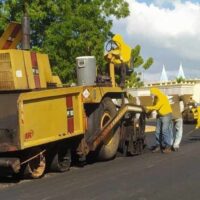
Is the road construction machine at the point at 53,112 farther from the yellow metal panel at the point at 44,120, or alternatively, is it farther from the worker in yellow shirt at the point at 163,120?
the worker in yellow shirt at the point at 163,120

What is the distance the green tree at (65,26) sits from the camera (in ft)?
66.0

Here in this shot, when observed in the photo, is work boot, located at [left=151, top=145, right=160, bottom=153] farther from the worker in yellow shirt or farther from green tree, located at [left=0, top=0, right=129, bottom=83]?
green tree, located at [left=0, top=0, right=129, bottom=83]

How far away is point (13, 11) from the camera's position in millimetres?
21141

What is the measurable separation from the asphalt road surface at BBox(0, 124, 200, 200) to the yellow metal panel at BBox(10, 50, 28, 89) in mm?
1657

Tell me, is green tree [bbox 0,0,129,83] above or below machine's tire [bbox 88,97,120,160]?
above

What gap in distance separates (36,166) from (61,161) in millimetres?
860

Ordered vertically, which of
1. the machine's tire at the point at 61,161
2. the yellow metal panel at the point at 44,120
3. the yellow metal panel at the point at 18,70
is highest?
the yellow metal panel at the point at 18,70

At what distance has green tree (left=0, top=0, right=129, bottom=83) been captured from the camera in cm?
2011

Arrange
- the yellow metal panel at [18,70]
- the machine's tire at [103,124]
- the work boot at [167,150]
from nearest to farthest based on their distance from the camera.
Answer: the yellow metal panel at [18,70] → the machine's tire at [103,124] → the work boot at [167,150]

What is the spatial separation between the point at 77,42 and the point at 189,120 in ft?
38.4

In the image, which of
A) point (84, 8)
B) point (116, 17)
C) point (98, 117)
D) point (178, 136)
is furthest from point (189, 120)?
point (98, 117)

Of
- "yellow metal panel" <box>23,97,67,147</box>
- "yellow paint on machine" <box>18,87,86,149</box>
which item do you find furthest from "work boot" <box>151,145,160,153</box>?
"yellow metal panel" <box>23,97,67,147</box>

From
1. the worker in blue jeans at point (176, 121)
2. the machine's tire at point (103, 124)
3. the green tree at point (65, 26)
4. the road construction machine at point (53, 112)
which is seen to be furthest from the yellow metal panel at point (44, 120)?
the green tree at point (65, 26)

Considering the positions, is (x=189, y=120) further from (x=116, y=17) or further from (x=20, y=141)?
(x=20, y=141)
